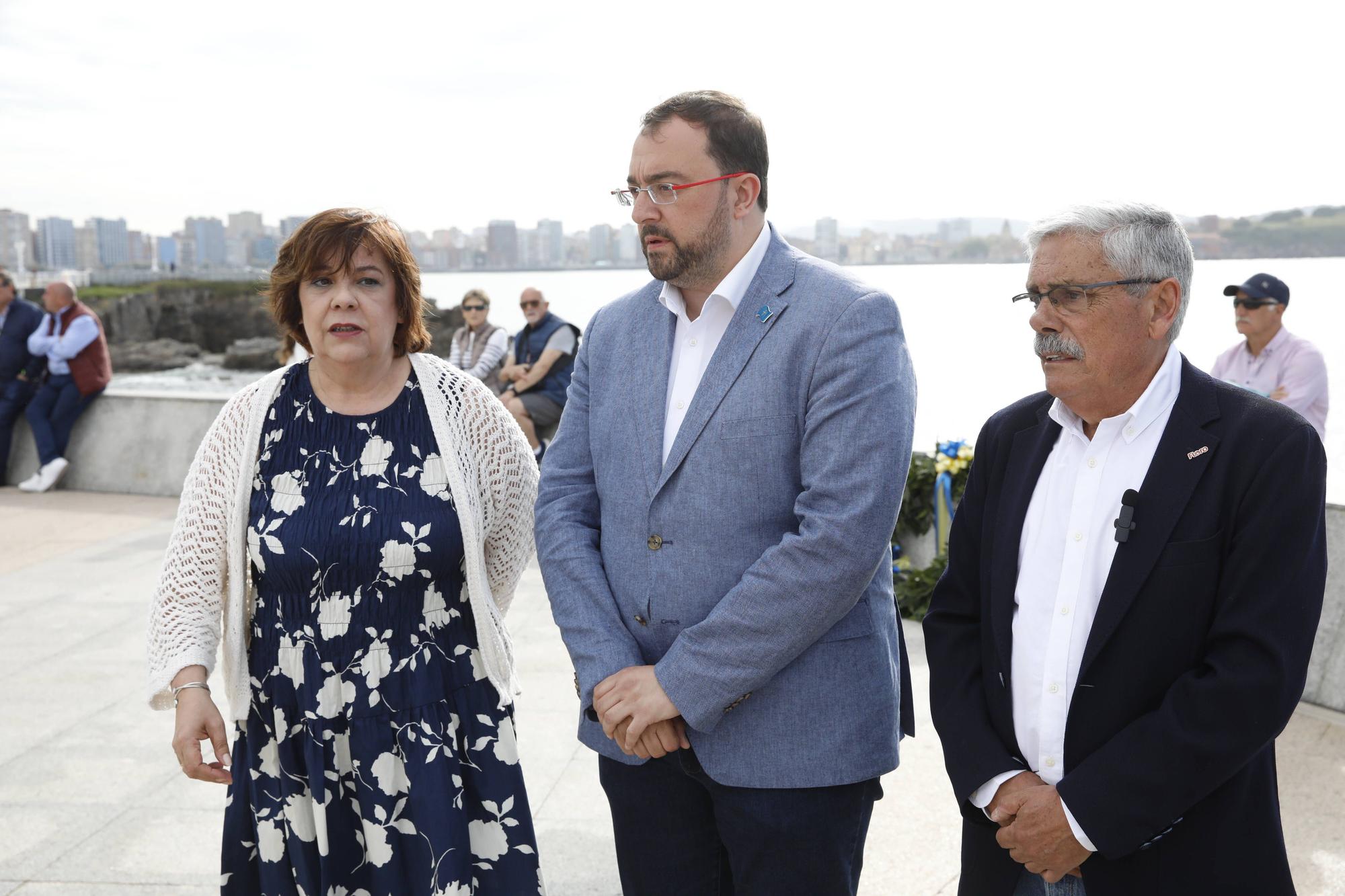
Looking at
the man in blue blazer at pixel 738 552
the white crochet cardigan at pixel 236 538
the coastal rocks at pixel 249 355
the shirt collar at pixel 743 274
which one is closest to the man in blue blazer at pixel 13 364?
the white crochet cardigan at pixel 236 538

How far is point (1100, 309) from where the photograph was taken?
1698 mm

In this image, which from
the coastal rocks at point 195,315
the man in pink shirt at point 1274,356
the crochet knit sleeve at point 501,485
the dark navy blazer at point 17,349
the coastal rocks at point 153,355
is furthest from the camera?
the coastal rocks at point 195,315

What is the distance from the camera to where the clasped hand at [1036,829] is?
1.69 meters

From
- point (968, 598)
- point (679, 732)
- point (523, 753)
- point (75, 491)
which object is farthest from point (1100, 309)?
point (75, 491)

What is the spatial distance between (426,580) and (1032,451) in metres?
1.23

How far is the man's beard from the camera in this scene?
201 cm

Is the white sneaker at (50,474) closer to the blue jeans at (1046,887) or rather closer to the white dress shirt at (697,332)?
the white dress shirt at (697,332)

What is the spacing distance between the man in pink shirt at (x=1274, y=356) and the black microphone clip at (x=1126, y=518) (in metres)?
4.06

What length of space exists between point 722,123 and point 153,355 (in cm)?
7834

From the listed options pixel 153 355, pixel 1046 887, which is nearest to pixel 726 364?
pixel 1046 887

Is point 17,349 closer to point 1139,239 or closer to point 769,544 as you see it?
point 769,544

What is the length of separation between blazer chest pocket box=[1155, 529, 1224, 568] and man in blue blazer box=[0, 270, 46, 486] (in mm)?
9287

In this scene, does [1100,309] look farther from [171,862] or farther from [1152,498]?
[171,862]

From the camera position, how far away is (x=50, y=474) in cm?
872
